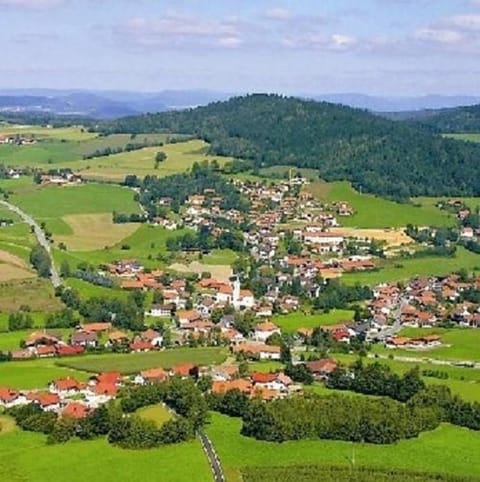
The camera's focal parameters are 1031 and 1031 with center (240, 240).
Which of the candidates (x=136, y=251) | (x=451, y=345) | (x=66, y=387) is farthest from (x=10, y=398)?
(x=136, y=251)

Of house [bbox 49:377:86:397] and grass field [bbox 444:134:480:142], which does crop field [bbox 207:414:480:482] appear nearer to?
house [bbox 49:377:86:397]

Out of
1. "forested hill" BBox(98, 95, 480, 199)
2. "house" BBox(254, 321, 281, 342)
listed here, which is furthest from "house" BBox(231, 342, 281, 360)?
"forested hill" BBox(98, 95, 480, 199)

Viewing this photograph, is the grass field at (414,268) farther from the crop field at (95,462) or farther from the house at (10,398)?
the crop field at (95,462)

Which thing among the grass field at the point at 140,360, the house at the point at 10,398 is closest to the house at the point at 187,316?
the grass field at the point at 140,360

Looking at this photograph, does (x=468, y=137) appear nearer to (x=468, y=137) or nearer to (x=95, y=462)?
(x=468, y=137)

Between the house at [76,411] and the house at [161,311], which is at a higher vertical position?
the house at [76,411]

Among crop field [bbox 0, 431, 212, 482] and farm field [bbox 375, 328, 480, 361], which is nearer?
crop field [bbox 0, 431, 212, 482]

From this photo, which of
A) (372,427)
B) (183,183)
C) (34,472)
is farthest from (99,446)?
(183,183)
